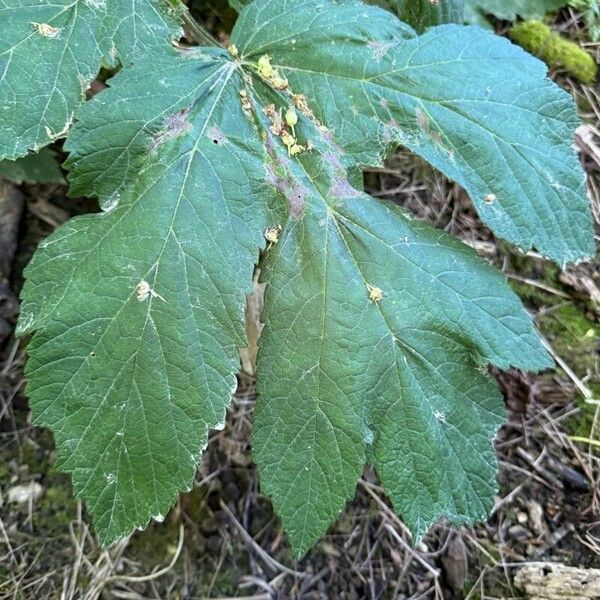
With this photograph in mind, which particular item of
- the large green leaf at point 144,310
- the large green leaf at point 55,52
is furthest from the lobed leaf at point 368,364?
the large green leaf at point 55,52

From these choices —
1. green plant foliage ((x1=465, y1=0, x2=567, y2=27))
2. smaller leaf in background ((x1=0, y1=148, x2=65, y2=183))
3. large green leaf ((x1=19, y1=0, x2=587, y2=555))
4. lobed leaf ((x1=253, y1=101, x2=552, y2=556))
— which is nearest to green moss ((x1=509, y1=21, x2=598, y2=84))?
green plant foliage ((x1=465, y1=0, x2=567, y2=27))

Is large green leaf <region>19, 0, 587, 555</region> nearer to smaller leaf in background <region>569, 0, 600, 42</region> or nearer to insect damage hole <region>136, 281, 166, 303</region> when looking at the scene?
insect damage hole <region>136, 281, 166, 303</region>

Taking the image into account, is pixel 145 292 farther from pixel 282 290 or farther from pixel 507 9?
pixel 507 9

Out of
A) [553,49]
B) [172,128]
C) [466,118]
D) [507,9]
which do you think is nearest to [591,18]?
[553,49]

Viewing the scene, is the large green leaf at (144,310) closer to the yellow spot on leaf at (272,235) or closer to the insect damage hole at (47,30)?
the yellow spot on leaf at (272,235)

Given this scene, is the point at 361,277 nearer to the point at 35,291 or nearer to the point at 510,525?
the point at 35,291

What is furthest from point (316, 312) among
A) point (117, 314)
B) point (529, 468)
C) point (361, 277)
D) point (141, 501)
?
point (529, 468)

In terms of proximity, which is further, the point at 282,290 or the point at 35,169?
the point at 35,169
